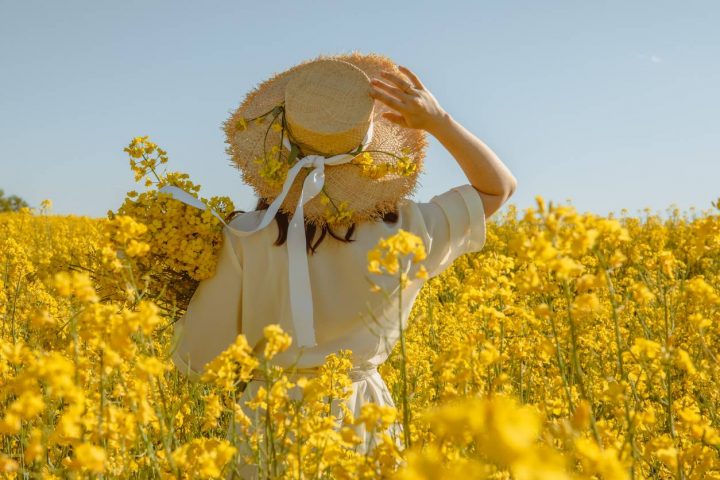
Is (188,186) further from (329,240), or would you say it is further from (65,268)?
(65,268)

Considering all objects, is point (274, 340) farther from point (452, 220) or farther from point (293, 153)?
point (452, 220)

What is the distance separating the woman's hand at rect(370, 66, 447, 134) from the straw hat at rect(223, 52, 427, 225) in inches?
1.9

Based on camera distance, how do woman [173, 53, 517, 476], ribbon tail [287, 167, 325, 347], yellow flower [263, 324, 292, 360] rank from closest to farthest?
yellow flower [263, 324, 292, 360] < ribbon tail [287, 167, 325, 347] < woman [173, 53, 517, 476]

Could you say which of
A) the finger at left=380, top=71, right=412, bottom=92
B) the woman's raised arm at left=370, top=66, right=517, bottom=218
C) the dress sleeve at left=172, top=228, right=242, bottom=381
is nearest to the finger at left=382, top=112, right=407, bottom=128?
the woman's raised arm at left=370, top=66, right=517, bottom=218

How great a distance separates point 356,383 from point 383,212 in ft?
2.01

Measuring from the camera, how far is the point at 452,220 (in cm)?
238

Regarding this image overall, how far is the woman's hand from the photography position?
2.26 m

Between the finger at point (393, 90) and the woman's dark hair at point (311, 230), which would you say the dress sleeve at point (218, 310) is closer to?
the woman's dark hair at point (311, 230)

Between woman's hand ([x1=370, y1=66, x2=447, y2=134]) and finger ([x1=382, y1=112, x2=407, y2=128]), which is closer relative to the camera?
woman's hand ([x1=370, y1=66, x2=447, y2=134])

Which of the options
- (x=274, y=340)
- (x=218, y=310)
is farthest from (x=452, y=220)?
(x=274, y=340)

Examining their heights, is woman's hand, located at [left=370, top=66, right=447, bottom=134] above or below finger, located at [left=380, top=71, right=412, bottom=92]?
below

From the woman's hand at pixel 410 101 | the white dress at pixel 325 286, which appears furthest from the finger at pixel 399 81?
the white dress at pixel 325 286

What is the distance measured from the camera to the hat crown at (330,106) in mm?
2242

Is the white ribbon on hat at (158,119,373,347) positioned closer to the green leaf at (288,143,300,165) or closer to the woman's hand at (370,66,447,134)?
the green leaf at (288,143,300,165)
